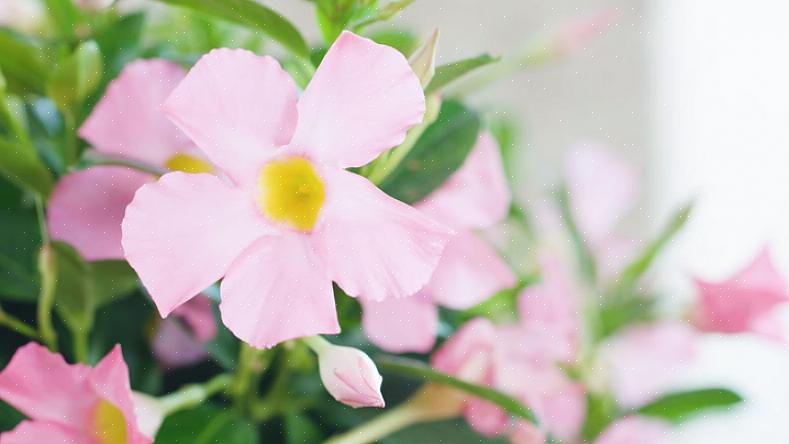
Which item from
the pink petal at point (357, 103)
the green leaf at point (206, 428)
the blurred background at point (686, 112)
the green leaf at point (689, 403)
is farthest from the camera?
the blurred background at point (686, 112)

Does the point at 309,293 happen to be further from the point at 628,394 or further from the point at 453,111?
the point at 628,394

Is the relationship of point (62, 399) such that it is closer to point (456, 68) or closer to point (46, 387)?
point (46, 387)

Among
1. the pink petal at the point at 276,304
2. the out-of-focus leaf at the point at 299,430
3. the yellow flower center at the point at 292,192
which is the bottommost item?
the out-of-focus leaf at the point at 299,430

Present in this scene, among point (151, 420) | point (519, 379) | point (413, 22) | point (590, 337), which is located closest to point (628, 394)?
point (590, 337)

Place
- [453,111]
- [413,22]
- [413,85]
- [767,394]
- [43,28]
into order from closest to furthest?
[413,85], [453,111], [43,28], [767,394], [413,22]

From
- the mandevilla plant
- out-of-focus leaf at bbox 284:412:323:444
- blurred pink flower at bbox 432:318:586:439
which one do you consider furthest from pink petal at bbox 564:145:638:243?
out-of-focus leaf at bbox 284:412:323:444

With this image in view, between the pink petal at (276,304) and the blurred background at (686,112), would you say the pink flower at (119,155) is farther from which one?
the blurred background at (686,112)

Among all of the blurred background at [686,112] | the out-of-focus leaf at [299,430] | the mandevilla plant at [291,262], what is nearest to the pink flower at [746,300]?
the mandevilla plant at [291,262]
